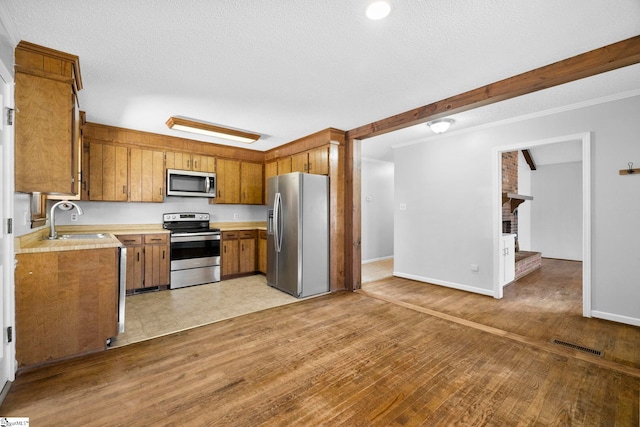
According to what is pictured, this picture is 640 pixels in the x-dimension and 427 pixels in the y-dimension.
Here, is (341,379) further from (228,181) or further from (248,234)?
(228,181)

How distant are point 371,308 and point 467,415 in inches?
74.2

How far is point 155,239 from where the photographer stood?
4.33 meters

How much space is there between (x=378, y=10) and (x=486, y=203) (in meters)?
3.39

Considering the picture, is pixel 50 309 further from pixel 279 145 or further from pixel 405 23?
pixel 279 145

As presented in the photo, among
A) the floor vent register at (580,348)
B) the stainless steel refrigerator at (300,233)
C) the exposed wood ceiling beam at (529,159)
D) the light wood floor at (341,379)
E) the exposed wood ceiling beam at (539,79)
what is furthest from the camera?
the exposed wood ceiling beam at (529,159)

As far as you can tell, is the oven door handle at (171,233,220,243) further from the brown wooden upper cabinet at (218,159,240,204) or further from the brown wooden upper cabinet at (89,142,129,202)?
the brown wooden upper cabinet at (89,142,129,202)

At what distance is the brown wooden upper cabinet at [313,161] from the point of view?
172 inches

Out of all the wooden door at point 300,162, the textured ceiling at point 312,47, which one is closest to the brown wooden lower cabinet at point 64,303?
the textured ceiling at point 312,47

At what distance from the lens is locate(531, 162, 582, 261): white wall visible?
700 cm

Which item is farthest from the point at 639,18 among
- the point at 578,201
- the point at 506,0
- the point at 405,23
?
the point at 578,201

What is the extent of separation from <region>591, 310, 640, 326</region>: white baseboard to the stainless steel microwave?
225 inches

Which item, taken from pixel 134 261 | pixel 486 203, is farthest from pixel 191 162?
pixel 486 203

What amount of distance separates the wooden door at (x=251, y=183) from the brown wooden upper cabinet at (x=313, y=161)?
108 centimetres

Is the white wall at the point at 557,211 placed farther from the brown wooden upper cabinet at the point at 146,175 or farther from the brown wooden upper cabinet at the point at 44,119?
the brown wooden upper cabinet at the point at 44,119
